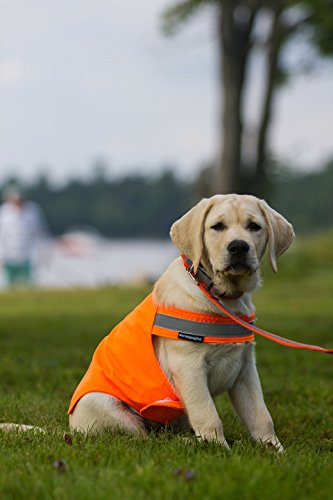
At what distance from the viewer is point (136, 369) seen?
4.93 meters

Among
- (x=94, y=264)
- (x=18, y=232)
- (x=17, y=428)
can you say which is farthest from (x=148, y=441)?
(x=94, y=264)

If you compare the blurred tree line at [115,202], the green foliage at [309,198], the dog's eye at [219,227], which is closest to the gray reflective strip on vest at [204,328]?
the dog's eye at [219,227]

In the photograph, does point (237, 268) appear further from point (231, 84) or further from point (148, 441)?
point (231, 84)

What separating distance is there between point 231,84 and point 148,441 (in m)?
16.4

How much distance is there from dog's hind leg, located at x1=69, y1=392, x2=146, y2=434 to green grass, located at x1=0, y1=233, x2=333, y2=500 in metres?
0.18

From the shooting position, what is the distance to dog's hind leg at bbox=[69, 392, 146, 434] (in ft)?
16.0

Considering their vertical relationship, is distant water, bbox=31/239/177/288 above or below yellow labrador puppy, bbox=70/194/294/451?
below

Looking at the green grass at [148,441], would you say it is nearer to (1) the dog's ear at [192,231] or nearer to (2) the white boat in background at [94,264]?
(1) the dog's ear at [192,231]

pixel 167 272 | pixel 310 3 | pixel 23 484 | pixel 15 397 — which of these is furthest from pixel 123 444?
pixel 310 3

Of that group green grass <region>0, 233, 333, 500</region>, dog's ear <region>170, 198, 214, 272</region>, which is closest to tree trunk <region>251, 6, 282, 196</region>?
green grass <region>0, 233, 333, 500</region>

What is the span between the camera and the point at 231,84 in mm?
20047

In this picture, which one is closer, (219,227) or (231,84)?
(219,227)

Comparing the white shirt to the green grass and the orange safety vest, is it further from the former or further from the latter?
the orange safety vest

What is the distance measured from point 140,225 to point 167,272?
90.5m
